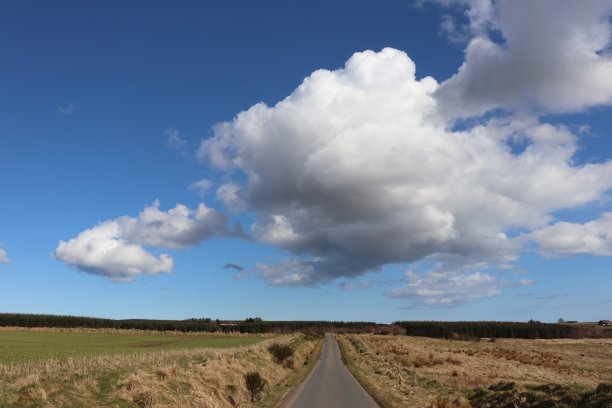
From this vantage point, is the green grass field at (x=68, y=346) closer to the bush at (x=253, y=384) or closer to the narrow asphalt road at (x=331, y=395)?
the bush at (x=253, y=384)

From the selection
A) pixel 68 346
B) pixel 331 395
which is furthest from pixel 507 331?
pixel 331 395

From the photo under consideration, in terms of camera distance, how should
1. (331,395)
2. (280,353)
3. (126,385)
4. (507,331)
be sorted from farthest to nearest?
(507,331)
(280,353)
(331,395)
(126,385)

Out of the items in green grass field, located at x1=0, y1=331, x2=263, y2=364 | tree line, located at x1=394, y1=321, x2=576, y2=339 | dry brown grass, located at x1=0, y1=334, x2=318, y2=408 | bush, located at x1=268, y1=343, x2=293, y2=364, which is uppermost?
dry brown grass, located at x1=0, y1=334, x2=318, y2=408

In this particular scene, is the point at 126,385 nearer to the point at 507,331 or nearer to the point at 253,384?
the point at 253,384

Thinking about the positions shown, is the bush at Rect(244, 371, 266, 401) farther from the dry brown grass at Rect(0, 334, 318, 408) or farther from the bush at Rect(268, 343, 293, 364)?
the bush at Rect(268, 343, 293, 364)

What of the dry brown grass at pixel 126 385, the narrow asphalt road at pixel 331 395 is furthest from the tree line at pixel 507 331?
the dry brown grass at pixel 126 385

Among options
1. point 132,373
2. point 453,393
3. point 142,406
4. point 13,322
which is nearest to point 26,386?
point 142,406

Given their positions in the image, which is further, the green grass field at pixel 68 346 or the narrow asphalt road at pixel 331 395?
the green grass field at pixel 68 346

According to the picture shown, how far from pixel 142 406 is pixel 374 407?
33.4ft

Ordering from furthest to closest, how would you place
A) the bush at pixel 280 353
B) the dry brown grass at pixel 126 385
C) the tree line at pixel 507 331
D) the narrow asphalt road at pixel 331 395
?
the tree line at pixel 507 331
the bush at pixel 280 353
the narrow asphalt road at pixel 331 395
the dry brown grass at pixel 126 385

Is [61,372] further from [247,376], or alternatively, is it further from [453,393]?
[453,393]

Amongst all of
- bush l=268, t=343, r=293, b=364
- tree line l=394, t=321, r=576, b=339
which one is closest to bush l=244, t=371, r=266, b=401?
bush l=268, t=343, r=293, b=364

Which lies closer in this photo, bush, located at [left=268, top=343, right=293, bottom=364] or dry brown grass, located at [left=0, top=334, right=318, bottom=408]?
dry brown grass, located at [left=0, top=334, right=318, bottom=408]

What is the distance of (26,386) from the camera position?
14703 millimetres
